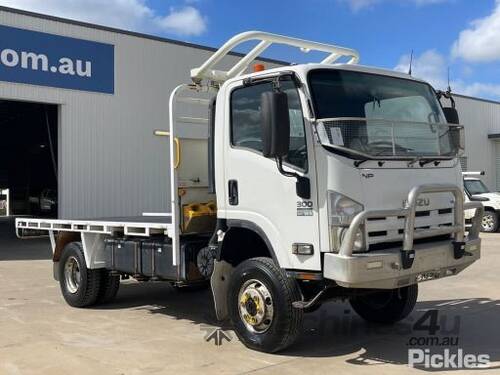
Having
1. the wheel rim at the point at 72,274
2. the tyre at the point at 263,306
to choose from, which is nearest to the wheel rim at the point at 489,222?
the wheel rim at the point at 72,274

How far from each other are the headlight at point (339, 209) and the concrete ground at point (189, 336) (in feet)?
4.33

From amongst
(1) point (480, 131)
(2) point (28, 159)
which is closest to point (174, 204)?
(1) point (480, 131)

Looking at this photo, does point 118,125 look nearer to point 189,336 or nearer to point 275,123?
point 189,336

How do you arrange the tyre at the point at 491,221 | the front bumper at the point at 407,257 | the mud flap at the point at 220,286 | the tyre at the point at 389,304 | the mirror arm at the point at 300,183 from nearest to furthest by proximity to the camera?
the front bumper at the point at 407,257, the mirror arm at the point at 300,183, the mud flap at the point at 220,286, the tyre at the point at 389,304, the tyre at the point at 491,221

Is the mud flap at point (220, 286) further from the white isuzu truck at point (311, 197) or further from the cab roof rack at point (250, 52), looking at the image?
the cab roof rack at point (250, 52)

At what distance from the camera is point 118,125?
18.4 m

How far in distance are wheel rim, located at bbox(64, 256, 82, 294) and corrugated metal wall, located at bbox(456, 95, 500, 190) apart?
26.2 metres

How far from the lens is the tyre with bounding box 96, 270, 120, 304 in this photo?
335 inches

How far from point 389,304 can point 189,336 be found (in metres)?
2.34

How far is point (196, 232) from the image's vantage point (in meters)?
6.79

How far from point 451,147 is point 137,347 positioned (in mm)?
3766

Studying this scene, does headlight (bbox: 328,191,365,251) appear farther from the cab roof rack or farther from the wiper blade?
the cab roof rack

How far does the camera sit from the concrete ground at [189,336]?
18.2 ft

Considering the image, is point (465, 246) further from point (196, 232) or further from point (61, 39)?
point (61, 39)
